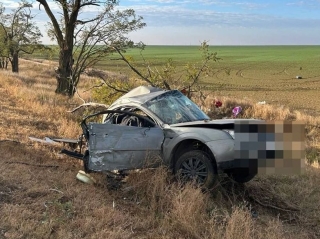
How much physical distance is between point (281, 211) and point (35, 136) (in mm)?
6081

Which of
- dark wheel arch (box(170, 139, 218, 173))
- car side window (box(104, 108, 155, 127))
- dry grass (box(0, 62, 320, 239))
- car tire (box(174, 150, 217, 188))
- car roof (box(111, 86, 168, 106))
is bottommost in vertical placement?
dry grass (box(0, 62, 320, 239))

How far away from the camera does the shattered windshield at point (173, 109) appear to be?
664cm

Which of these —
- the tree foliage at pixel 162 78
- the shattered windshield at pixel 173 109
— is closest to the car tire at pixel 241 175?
the shattered windshield at pixel 173 109

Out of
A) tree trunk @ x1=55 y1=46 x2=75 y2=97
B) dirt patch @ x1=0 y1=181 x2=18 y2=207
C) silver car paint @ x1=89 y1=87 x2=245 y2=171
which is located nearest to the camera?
dirt patch @ x1=0 y1=181 x2=18 y2=207

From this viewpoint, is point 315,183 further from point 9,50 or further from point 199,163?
point 9,50

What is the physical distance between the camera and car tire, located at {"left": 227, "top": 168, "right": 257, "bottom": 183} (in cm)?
597

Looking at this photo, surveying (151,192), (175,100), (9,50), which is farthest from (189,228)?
(9,50)

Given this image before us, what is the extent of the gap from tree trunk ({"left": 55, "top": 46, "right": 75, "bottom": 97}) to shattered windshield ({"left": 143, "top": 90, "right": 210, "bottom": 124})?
1165 centimetres

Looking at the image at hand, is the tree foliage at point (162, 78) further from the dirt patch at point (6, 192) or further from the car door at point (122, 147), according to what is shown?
the dirt patch at point (6, 192)

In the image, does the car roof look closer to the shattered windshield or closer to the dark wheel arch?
the shattered windshield

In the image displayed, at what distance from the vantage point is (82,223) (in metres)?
4.70

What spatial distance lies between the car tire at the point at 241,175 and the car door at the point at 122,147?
1.21m

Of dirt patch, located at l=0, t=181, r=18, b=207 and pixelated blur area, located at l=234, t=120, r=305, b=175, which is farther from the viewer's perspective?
pixelated blur area, located at l=234, t=120, r=305, b=175

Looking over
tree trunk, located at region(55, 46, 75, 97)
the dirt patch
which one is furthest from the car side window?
tree trunk, located at region(55, 46, 75, 97)
